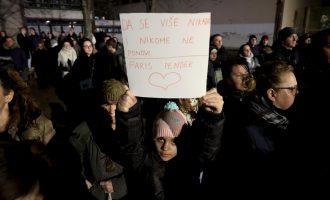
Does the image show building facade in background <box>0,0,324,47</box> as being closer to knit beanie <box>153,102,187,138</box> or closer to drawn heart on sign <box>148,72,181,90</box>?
knit beanie <box>153,102,187,138</box>

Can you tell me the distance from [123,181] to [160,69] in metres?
1.27

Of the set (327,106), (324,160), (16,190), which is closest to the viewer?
(16,190)

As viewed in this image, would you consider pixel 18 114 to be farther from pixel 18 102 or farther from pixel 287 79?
pixel 287 79

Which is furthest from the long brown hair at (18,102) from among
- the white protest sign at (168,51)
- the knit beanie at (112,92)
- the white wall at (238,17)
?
the white wall at (238,17)

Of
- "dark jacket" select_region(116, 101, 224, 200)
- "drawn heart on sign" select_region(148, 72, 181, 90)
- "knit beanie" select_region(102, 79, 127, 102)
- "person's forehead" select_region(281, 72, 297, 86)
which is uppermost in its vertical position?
"drawn heart on sign" select_region(148, 72, 181, 90)

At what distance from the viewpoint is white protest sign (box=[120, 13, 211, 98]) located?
4.62 ft

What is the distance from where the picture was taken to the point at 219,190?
2.42 m

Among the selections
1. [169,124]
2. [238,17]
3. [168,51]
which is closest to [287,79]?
[169,124]

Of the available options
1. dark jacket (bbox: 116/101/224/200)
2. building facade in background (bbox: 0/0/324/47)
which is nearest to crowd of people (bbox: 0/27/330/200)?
dark jacket (bbox: 116/101/224/200)

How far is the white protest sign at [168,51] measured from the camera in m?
1.41

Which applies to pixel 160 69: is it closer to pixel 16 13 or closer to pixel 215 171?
pixel 215 171

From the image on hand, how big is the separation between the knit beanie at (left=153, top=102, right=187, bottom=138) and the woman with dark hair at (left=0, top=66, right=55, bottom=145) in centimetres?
92

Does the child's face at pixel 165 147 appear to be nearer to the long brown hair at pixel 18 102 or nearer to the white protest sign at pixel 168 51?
the white protest sign at pixel 168 51

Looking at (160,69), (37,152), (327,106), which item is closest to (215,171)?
(327,106)
